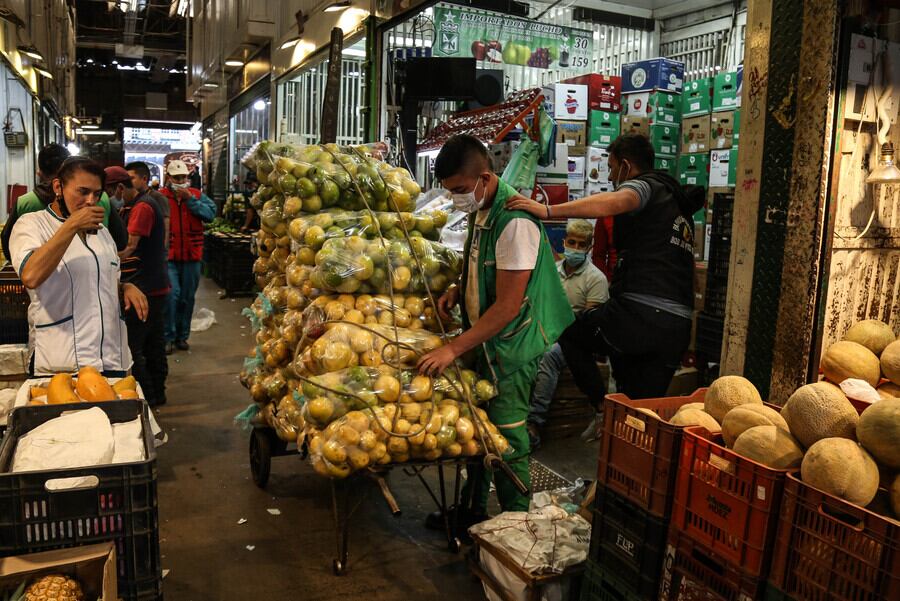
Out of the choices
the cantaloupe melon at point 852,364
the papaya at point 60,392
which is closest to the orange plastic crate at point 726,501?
the cantaloupe melon at point 852,364

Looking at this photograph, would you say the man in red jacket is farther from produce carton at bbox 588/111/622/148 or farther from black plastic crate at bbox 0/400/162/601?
black plastic crate at bbox 0/400/162/601

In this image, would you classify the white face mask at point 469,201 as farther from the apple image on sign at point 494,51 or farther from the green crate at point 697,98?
the green crate at point 697,98

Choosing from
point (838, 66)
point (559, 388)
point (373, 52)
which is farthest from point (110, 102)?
point (838, 66)

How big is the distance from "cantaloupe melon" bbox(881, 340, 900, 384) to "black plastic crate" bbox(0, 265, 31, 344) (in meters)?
4.38

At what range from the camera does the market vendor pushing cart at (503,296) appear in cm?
309

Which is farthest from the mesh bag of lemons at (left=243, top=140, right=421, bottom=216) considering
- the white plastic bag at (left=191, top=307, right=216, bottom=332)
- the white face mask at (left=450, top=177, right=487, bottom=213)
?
the white plastic bag at (left=191, top=307, right=216, bottom=332)

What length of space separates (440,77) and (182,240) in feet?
10.4

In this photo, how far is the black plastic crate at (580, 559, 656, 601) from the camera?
2.48 metres

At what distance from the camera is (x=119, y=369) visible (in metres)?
3.59

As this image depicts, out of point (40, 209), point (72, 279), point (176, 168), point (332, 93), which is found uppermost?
point (332, 93)

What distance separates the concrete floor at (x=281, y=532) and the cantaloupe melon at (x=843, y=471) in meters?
1.73

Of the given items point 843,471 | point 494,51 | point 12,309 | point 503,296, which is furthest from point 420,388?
point 494,51

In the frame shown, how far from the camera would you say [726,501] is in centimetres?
214

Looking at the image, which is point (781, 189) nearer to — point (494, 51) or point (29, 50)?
point (494, 51)
